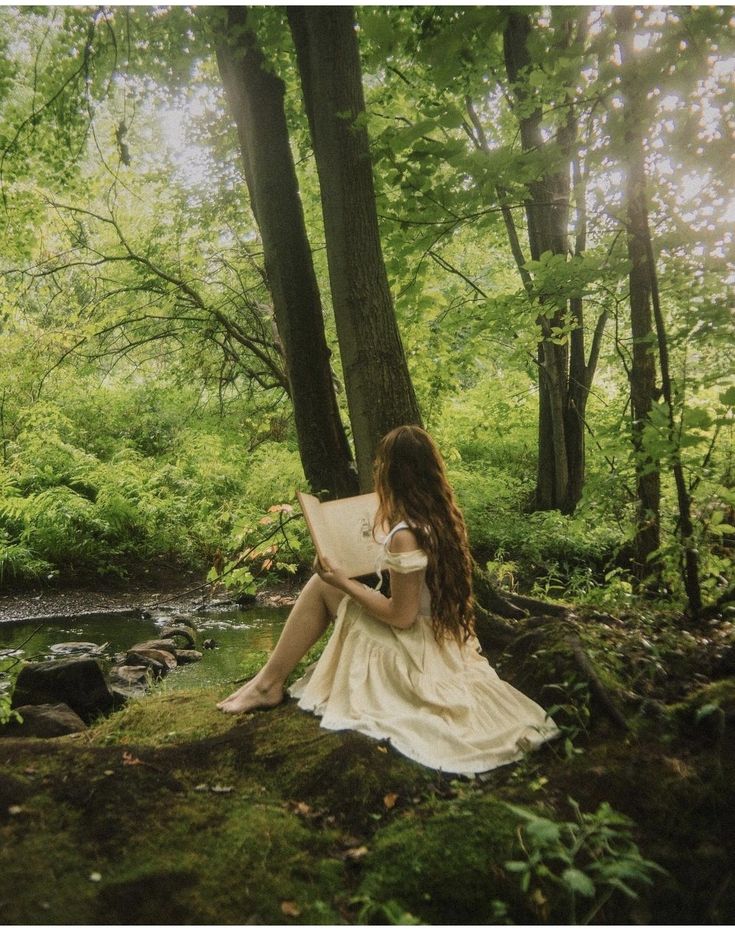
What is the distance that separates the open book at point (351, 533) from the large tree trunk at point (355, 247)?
0.77 meters

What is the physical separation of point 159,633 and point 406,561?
608cm

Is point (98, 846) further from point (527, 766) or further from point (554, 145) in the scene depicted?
point (554, 145)

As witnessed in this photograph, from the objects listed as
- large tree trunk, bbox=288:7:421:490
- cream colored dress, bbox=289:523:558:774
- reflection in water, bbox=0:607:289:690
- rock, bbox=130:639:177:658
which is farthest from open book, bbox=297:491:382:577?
rock, bbox=130:639:177:658

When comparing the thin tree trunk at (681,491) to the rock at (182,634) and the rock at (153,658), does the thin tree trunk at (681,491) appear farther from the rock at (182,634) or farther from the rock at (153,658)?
the rock at (182,634)

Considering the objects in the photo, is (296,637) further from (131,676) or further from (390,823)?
(131,676)

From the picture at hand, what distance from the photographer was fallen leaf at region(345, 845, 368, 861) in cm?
206

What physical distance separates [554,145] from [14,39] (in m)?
6.58

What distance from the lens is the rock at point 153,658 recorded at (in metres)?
6.36

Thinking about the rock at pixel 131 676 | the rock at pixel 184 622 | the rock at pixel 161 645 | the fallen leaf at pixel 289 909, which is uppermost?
the fallen leaf at pixel 289 909

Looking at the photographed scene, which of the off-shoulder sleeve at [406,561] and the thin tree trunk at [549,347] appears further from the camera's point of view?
the thin tree trunk at [549,347]

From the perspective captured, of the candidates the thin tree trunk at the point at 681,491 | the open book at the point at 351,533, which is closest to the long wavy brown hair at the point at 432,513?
the open book at the point at 351,533

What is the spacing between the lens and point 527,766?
2518 millimetres

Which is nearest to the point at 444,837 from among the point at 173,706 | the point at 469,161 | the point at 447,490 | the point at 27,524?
the point at 447,490

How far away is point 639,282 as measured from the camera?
15.1ft
